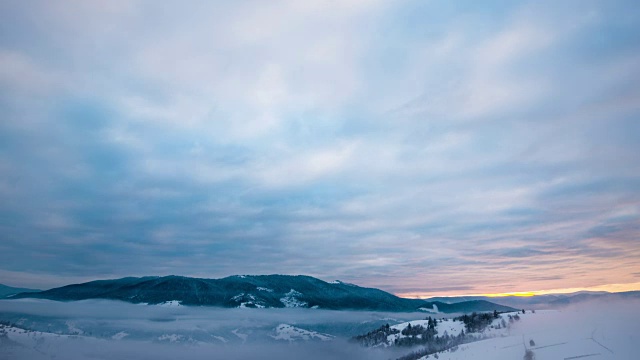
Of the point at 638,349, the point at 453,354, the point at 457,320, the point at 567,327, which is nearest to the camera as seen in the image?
the point at 638,349

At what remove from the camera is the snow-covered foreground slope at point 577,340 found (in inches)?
1124

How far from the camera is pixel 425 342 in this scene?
6083 inches

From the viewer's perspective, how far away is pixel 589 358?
27719 mm

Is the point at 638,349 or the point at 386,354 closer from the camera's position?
the point at 638,349

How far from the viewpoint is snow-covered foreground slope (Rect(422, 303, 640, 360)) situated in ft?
93.7

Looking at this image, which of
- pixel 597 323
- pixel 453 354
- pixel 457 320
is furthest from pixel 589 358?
pixel 457 320

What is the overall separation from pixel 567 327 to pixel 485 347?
7.07 m

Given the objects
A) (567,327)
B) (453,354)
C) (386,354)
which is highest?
(567,327)

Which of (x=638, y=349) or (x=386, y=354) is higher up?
(x=638, y=349)

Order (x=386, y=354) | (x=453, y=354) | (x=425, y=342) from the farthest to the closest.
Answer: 1. (x=386, y=354)
2. (x=425, y=342)
3. (x=453, y=354)

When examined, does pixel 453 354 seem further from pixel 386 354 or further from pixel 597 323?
pixel 386 354

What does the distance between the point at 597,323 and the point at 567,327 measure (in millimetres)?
2352

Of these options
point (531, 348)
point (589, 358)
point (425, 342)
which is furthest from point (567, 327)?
point (425, 342)

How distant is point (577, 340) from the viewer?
31266 mm
